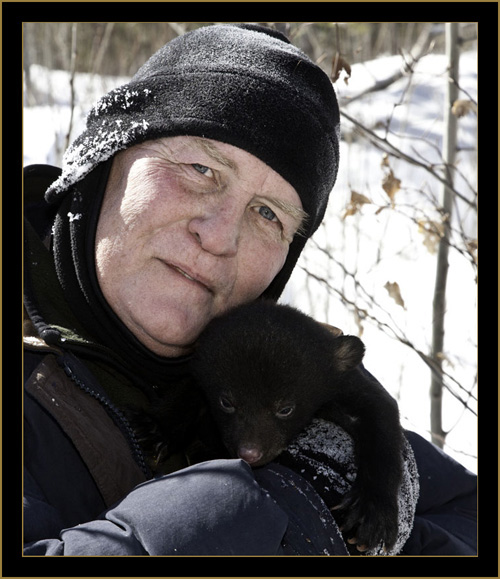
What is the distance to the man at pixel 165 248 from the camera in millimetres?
2082

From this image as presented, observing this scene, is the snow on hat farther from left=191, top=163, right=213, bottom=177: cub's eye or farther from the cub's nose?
the cub's nose

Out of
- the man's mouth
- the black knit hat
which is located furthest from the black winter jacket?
the black knit hat

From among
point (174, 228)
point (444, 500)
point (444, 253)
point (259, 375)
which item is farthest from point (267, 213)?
point (444, 253)

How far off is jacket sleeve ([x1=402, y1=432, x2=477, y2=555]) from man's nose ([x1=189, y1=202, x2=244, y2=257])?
4.04 ft

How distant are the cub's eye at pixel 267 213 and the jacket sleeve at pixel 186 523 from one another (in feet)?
3.78

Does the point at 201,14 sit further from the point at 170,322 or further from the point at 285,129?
the point at 170,322

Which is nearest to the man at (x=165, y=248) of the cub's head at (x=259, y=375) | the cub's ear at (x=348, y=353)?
the cub's head at (x=259, y=375)

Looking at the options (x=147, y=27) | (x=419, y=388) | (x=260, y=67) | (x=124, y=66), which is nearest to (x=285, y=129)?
(x=260, y=67)

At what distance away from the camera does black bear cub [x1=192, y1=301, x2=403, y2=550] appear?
2459mm

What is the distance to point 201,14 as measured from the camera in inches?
102

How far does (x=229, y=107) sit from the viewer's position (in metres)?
2.52

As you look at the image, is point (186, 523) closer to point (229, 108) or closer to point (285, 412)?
point (285, 412)

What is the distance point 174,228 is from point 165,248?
79 millimetres

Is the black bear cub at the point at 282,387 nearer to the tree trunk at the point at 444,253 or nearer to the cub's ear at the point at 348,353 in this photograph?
the cub's ear at the point at 348,353
